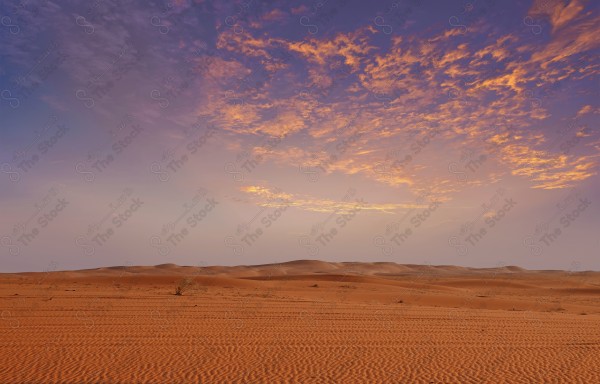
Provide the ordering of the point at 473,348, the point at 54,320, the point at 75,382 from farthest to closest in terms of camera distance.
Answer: the point at 54,320
the point at 473,348
the point at 75,382

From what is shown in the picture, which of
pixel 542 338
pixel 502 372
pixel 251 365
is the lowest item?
pixel 251 365

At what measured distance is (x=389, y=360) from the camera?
12.0 meters

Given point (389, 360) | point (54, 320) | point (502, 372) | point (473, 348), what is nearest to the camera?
point (502, 372)

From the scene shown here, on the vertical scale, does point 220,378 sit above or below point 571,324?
below

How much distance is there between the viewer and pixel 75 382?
9.71 metres

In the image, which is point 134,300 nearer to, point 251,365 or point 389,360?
point 251,365

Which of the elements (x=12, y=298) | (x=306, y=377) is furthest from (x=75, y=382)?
(x=12, y=298)

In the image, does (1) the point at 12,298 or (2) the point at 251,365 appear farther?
(1) the point at 12,298

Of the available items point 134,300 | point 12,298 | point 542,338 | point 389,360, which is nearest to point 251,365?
point 389,360

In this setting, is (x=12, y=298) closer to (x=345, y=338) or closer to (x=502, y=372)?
(x=345, y=338)

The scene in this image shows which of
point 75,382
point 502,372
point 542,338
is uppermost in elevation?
point 542,338

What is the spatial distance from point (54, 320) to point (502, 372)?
16.5m

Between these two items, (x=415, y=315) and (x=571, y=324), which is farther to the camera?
(x=415, y=315)

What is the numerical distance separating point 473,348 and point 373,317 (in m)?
6.37
